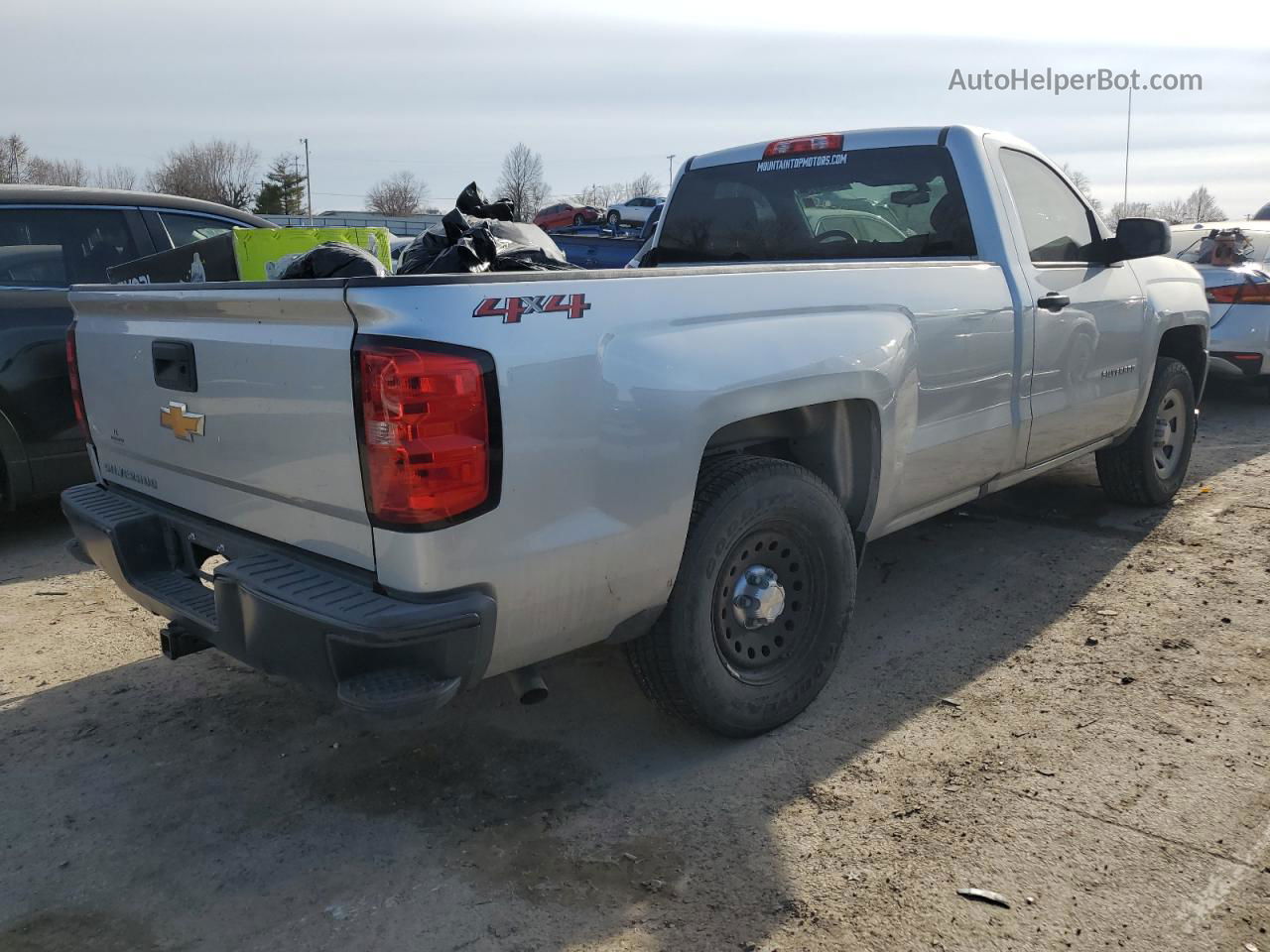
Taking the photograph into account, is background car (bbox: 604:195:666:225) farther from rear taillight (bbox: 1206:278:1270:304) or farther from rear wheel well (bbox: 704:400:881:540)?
rear wheel well (bbox: 704:400:881:540)

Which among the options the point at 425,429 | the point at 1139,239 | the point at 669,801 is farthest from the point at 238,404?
the point at 1139,239

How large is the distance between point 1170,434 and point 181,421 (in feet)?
17.1

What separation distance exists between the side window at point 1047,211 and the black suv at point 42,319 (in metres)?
4.59

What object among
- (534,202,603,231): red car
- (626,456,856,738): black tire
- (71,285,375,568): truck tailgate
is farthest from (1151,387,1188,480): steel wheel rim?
(534,202,603,231): red car

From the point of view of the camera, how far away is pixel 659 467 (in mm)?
2658

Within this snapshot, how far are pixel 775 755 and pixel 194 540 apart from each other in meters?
1.86

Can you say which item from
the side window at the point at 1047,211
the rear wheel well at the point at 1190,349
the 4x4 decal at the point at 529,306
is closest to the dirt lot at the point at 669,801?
the 4x4 decal at the point at 529,306

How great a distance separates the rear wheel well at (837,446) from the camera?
3345mm

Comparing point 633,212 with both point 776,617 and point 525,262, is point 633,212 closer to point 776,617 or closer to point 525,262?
point 525,262

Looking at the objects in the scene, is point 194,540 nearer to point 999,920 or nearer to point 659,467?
point 659,467

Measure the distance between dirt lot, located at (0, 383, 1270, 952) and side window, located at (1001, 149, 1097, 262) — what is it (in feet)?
5.13

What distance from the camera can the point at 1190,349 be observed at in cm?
590

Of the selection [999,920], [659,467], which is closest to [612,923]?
[999,920]

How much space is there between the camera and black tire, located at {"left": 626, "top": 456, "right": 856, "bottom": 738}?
2.91m
